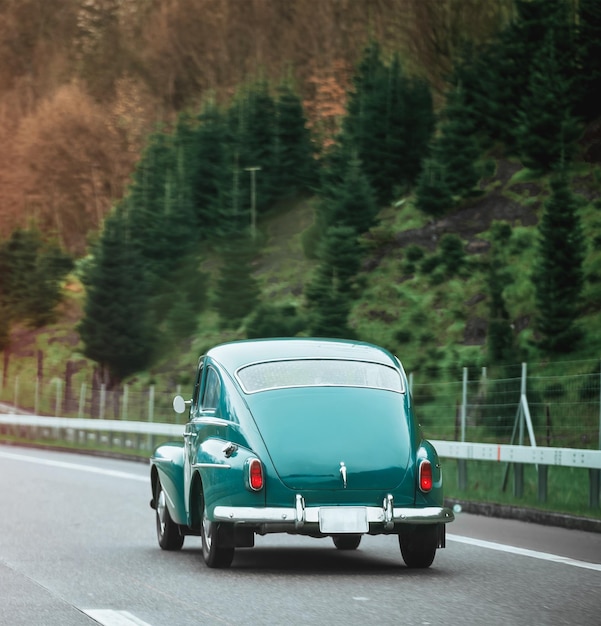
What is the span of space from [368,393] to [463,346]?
1706 inches

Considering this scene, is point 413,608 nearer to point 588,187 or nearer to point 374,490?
point 374,490

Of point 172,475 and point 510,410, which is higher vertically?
point 510,410

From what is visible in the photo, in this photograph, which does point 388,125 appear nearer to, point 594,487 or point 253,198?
point 253,198

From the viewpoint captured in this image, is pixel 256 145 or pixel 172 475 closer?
pixel 172 475

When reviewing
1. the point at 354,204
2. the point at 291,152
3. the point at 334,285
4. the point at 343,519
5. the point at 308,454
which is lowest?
the point at 343,519

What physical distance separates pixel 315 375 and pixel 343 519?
1395mm

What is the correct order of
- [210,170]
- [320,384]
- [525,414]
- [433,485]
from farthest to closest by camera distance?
1. [210,170]
2. [525,414]
3. [320,384]
4. [433,485]

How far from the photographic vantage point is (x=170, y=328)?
2685 inches

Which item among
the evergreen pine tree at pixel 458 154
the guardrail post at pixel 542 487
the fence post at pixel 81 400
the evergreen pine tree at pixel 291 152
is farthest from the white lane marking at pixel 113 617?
the evergreen pine tree at pixel 291 152

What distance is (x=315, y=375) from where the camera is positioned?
38.7 ft

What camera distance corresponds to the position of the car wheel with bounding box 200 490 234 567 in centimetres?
1131

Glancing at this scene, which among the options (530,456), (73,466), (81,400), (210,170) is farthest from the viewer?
(210,170)

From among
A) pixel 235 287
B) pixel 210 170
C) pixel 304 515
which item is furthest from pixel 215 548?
pixel 210 170

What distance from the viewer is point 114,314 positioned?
6531cm
